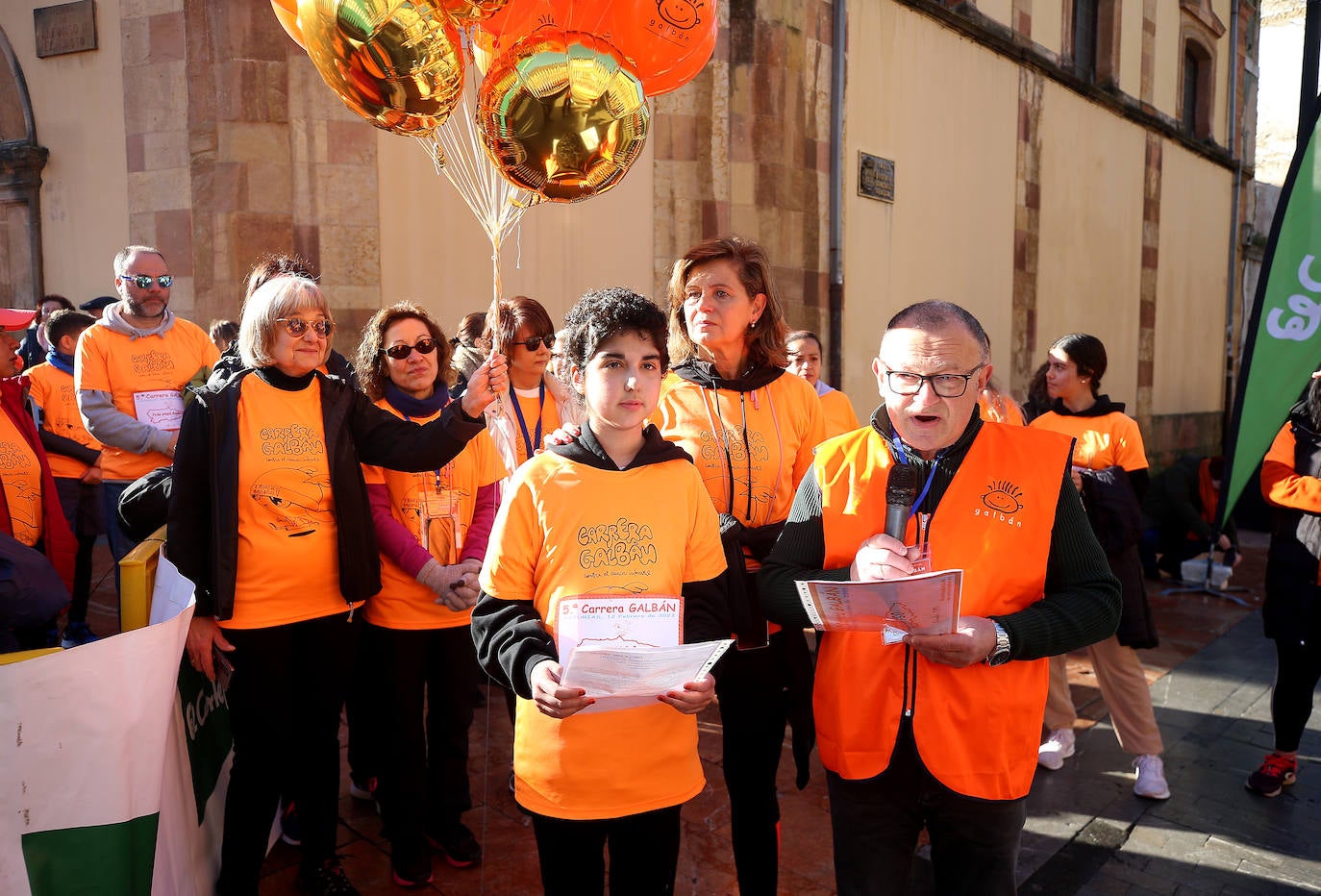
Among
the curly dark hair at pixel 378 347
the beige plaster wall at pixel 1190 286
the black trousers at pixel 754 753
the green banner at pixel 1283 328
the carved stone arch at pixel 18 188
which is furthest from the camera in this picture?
the beige plaster wall at pixel 1190 286

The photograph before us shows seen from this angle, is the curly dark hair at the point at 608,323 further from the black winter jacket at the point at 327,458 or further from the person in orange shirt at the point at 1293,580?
the person in orange shirt at the point at 1293,580

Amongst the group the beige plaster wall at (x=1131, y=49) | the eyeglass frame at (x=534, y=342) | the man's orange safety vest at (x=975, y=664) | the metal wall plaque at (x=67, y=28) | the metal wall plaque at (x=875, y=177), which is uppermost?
the beige plaster wall at (x=1131, y=49)

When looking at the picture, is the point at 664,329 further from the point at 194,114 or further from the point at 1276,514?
the point at 194,114

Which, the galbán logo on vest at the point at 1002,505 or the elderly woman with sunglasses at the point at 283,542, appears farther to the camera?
the elderly woman with sunglasses at the point at 283,542

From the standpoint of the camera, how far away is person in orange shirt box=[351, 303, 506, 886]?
307cm

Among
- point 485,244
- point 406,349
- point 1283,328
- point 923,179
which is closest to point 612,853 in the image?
point 406,349

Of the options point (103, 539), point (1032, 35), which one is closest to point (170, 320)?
point (103, 539)

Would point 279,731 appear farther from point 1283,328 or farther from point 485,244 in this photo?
point 485,244

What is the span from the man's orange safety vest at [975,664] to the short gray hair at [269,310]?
5.85 ft

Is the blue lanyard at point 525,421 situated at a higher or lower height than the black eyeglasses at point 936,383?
lower

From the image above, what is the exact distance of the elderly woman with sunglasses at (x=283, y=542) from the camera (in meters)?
2.69

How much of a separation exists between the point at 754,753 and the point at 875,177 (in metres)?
8.04

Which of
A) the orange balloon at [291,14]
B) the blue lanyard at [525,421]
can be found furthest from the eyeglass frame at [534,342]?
the orange balloon at [291,14]

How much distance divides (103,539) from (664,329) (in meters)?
7.39
